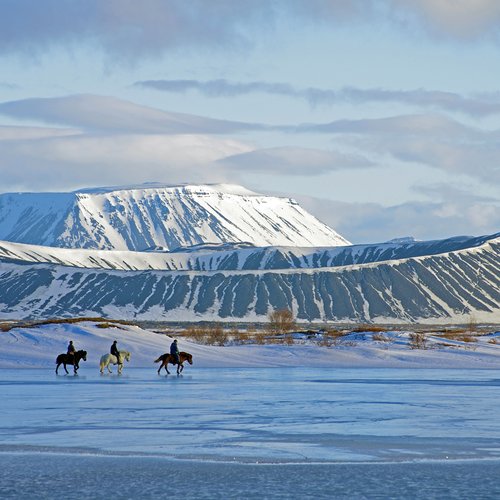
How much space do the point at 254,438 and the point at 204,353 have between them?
37113mm

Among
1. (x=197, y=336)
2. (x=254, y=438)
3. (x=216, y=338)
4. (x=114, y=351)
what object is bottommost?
(x=254, y=438)

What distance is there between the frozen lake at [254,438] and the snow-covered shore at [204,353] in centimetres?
1709

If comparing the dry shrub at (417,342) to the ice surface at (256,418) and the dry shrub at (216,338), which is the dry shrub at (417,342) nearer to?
the dry shrub at (216,338)

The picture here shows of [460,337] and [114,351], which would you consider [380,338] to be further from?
[114,351]

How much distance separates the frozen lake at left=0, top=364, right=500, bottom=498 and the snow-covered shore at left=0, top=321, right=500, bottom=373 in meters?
17.1

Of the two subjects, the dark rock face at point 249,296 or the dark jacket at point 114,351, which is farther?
the dark rock face at point 249,296

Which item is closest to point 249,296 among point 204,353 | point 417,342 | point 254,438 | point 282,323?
point 282,323

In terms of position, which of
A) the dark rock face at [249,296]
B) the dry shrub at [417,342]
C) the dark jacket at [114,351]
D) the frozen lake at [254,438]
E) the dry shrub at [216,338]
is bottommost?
the frozen lake at [254,438]

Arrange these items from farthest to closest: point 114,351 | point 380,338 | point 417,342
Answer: point 380,338 → point 417,342 → point 114,351

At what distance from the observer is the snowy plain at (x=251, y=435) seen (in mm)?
15023

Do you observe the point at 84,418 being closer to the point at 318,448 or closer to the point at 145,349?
the point at 318,448

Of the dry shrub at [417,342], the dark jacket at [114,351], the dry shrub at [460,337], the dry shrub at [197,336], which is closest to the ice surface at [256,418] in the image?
the dark jacket at [114,351]

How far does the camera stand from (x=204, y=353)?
5741 cm

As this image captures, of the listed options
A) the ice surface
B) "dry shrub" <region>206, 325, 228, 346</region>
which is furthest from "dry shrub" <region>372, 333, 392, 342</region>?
the ice surface
